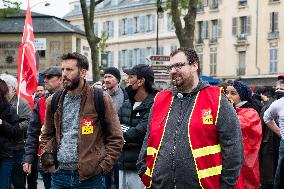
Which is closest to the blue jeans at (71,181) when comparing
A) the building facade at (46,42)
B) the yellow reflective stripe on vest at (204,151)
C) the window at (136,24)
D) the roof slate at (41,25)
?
the yellow reflective stripe on vest at (204,151)

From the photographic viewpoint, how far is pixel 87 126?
718 centimetres

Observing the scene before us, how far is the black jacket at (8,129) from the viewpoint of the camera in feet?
30.9

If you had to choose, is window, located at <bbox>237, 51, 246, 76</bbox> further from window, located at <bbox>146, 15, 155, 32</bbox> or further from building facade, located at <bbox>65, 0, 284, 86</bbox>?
window, located at <bbox>146, 15, 155, 32</bbox>

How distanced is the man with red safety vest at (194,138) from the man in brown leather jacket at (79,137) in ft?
3.44

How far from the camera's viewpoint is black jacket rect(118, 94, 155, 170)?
8508 mm

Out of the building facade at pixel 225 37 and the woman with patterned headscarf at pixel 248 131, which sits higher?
the building facade at pixel 225 37

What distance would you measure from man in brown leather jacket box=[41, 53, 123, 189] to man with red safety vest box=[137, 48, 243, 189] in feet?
3.44

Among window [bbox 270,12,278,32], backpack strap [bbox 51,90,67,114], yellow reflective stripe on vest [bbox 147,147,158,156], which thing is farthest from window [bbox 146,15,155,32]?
yellow reflective stripe on vest [bbox 147,147,158,156]

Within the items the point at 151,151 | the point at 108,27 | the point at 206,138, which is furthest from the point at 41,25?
the point at 206,138

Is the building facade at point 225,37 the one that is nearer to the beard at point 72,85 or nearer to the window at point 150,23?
the window at point 150,23

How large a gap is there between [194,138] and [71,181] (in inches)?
64.4

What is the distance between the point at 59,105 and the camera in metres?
7.32

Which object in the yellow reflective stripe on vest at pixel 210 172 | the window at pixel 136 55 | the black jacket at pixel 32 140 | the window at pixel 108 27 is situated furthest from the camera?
the window at pixel 108 27

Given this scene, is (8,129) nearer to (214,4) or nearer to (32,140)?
(32,140)
